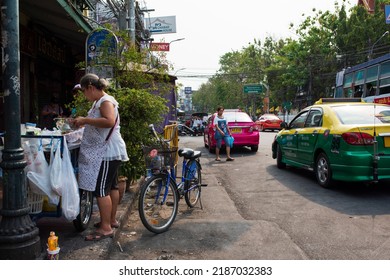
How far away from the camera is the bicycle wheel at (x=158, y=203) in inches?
163

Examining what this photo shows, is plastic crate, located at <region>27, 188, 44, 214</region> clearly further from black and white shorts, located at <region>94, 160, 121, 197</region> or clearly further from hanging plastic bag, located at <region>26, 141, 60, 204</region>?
black and white shorts, located at <region>94, 160, 121, 197</region>

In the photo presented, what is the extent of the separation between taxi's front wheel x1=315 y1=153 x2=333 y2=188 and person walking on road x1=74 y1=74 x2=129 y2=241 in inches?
150

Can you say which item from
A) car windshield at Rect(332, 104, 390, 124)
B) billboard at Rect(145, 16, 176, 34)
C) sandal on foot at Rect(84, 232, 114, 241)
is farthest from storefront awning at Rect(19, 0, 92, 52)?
billboard at Rect(145, 16, 176, 34)

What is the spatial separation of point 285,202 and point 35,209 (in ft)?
11.7

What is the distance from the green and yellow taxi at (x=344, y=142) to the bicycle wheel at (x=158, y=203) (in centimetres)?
A: 282

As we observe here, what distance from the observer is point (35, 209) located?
138 inches

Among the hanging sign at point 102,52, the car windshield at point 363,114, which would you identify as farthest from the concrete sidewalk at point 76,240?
the car windshield at point 363,114

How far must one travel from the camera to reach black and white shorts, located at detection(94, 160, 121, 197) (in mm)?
3746

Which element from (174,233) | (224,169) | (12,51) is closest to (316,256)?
(174,233)

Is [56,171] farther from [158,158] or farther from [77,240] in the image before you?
[158,158]

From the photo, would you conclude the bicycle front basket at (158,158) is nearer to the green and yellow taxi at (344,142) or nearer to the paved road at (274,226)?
the paved road at (274,226)

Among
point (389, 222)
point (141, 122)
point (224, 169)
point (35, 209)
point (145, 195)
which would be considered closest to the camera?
point (35, 209)

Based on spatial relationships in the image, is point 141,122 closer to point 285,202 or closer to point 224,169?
point 285,202

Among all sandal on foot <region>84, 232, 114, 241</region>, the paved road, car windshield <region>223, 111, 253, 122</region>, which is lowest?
the paved road
